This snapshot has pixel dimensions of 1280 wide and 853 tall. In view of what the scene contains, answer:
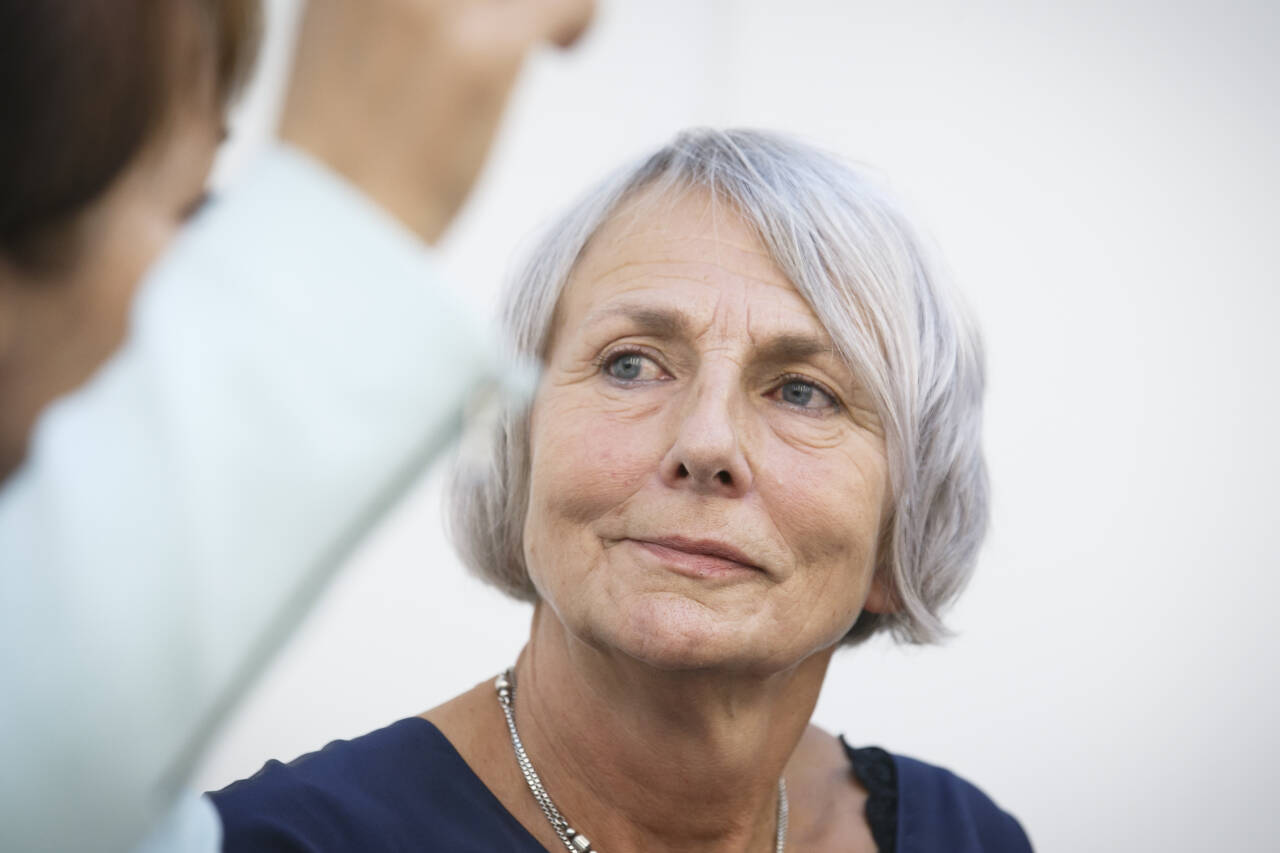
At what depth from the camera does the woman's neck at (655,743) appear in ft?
5.33

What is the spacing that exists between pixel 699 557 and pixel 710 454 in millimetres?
142

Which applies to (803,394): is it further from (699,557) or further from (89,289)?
(89,289)

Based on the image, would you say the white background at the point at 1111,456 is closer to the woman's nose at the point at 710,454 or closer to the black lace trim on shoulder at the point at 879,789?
the black lace trim on shoulder at the point at 879,789

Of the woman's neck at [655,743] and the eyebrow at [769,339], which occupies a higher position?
the eyebrow at [769,339]

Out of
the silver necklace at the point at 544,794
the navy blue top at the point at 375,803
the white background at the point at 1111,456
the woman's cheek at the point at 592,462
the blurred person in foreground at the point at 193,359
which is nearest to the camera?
the blurred person in foreground at the point at 193,359

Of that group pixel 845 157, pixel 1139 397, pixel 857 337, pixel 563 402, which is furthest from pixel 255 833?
pixel 1139 397

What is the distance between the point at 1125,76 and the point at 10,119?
3.82 meters

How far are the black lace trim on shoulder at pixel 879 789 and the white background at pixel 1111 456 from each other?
1415mm

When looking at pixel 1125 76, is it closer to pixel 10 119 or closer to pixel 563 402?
pixel 563 402

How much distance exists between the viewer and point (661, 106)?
152 inches

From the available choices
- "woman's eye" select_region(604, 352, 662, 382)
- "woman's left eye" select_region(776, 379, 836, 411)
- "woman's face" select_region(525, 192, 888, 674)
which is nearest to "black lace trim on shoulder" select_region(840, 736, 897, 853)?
"woman's face" select_region(525, 192, 888, 674)

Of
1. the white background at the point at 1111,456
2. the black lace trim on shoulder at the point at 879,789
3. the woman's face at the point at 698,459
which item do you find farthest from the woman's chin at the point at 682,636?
the white background at the point at 1111,456

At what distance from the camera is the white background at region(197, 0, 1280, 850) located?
3.56m

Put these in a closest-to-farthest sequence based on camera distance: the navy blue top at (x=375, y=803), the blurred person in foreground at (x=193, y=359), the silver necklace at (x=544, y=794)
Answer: the blurred person in foreground at (x=193, y=359) → the navy blue top at (x=375, y=803) → the silver necklace at (x=544, y=794)
